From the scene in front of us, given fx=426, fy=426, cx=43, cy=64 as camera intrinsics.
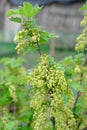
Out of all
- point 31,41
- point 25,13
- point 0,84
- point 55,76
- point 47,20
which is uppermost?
point 25,13

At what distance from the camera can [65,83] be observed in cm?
159

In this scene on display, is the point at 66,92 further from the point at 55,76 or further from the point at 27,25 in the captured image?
the point at 27,25

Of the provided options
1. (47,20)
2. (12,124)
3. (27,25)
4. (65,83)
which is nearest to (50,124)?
(12,124)

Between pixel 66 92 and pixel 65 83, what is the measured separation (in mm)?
85

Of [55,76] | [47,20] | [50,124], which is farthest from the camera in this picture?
[47,20]

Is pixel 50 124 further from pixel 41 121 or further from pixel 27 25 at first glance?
pixel 27 25

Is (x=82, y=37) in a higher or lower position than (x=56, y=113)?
higher

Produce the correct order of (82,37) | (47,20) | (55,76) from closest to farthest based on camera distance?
(55,76)
(82,37)
(47,20)

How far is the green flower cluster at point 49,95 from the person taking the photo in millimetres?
1590

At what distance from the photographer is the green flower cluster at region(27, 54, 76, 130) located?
1.59m

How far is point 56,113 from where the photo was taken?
1628 mm

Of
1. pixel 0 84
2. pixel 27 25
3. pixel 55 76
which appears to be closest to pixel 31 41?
pixel 27 25

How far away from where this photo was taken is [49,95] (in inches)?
64.8

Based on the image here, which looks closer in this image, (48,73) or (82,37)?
(48,73)
